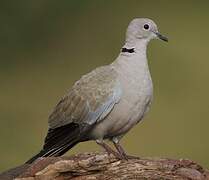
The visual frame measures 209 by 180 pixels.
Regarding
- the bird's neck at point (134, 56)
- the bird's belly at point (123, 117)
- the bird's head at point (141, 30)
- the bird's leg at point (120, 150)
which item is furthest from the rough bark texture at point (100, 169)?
the bird's head at point (141, 30)

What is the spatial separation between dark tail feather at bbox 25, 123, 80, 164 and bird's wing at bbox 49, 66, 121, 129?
→ 1.3 inches

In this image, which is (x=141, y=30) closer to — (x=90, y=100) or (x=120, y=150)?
(x=90, y=100)

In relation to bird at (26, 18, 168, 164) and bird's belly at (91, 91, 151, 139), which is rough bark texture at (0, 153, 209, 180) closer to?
bird at (26, 18, 168, 164)

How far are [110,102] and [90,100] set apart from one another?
14 cm

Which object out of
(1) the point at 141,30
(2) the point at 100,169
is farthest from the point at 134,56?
(2) the point at 100,169

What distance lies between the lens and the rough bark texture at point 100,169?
Answer: 4422 mm

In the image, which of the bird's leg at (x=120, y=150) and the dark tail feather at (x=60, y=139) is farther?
the dark tail feather at (x=60, y=139)

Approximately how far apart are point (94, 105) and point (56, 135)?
10.8 inches

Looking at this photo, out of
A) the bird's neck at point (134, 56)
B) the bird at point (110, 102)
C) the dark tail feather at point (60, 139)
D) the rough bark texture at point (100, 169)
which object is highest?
the bird's neck at point (134, 56)

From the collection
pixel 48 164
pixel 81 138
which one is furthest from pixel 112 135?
pixel 48 164

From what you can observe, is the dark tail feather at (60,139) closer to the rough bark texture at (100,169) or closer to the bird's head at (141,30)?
the rough bark texture at (100,169)

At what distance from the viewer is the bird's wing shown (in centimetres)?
467

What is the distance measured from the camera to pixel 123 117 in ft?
15.2

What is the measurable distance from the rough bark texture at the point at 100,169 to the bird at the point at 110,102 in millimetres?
107
